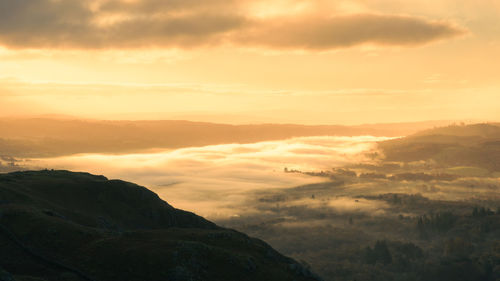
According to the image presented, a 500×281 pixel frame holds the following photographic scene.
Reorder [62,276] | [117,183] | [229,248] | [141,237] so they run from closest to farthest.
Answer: [62,276] → [141,237] → [229,248] → [117,183]

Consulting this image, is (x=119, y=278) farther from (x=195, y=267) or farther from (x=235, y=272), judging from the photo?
(x=235, y=272)

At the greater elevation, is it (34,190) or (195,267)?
(34,190)

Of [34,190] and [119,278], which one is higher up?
[34,190]

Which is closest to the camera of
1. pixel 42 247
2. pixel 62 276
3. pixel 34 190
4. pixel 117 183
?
pixel 62 276

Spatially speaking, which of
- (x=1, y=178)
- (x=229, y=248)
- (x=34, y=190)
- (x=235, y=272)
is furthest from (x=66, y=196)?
(x=235, y=272)

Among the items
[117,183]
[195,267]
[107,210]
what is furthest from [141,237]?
[117,183]

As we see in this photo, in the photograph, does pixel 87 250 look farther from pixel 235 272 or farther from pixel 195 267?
pixel 235 272

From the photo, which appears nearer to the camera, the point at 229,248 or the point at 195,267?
the point at 195,267

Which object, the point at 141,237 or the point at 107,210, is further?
the point at 107,210

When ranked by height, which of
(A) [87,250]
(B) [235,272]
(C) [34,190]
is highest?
(C) [34,190]
